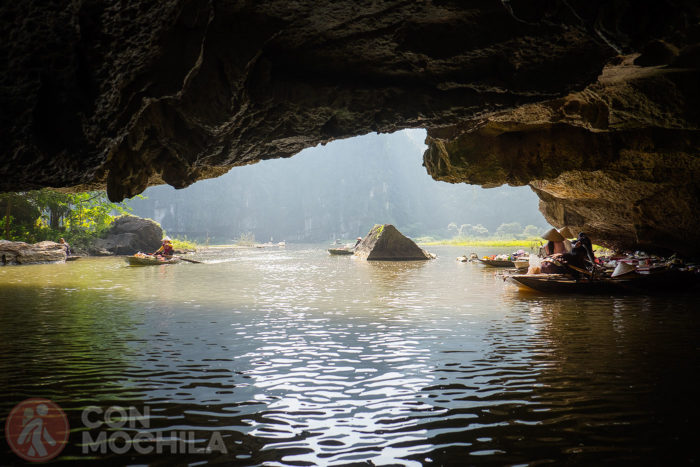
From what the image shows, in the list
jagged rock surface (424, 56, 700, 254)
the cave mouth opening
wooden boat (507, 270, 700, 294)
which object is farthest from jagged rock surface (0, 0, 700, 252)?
the cave mouth opening

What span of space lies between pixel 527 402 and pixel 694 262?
53.4 ft

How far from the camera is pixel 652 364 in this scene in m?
5.45

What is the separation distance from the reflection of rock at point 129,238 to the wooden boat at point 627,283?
32.4 metres

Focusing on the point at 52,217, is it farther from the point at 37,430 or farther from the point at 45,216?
the point at 37,430

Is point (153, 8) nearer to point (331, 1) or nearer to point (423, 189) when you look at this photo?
point (331, 1)

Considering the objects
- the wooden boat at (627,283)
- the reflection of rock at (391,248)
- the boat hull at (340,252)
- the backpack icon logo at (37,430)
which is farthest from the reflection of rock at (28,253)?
the wooden boat at (627,283)

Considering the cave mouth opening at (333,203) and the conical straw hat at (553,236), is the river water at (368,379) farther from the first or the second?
the cave mouth opening at (333,203)

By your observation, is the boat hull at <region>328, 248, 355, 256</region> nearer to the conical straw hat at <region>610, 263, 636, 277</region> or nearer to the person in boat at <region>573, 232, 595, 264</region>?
the person in boat at <region>573, 232, 595, 264</region>

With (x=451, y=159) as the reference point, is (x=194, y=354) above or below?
below

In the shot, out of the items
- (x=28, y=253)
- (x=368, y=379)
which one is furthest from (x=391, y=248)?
(x=368, y=379)

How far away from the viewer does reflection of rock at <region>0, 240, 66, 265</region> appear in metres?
23.6

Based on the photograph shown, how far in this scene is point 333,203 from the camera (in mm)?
151000

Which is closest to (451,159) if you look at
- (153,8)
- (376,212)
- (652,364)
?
(652,364)

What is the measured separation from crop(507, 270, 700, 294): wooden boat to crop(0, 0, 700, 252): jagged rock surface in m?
5.34
